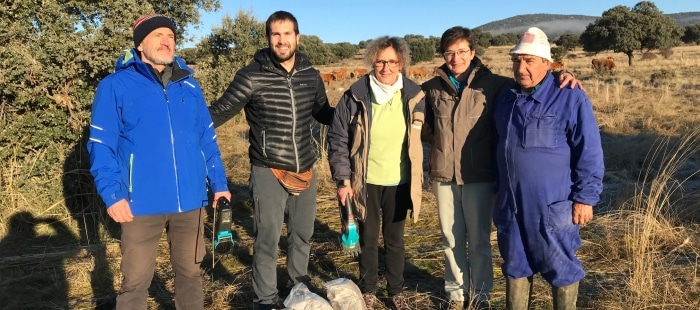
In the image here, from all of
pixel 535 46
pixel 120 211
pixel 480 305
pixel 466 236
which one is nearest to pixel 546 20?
pixel 466 236

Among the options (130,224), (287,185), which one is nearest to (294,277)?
(287,185)

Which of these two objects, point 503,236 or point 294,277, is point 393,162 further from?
point 294,277

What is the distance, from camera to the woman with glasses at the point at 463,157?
Answer: 10.7 feet

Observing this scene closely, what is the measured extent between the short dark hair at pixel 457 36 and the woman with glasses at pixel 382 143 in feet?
0.85

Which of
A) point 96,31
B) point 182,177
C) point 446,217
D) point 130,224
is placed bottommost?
point 446,217

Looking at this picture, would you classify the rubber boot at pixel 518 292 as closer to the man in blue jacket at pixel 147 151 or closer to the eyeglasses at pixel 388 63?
the eyeglasses at pixel 388 63

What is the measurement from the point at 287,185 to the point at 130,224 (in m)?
1.04

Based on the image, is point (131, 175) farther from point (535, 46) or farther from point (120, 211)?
point (535, 46)

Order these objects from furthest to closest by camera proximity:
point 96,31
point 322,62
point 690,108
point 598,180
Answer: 1. point 322,62
2. point 690,108
3. point 96,31
4. point 598,180

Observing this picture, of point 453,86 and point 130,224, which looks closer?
point 130,224

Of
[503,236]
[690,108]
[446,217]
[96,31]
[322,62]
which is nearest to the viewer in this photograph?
[503,236]

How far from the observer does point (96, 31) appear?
5484 millimetres

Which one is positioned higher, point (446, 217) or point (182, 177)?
point (182, 177)

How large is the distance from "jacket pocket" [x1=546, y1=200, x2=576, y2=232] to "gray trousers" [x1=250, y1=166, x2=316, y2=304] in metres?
1.61
